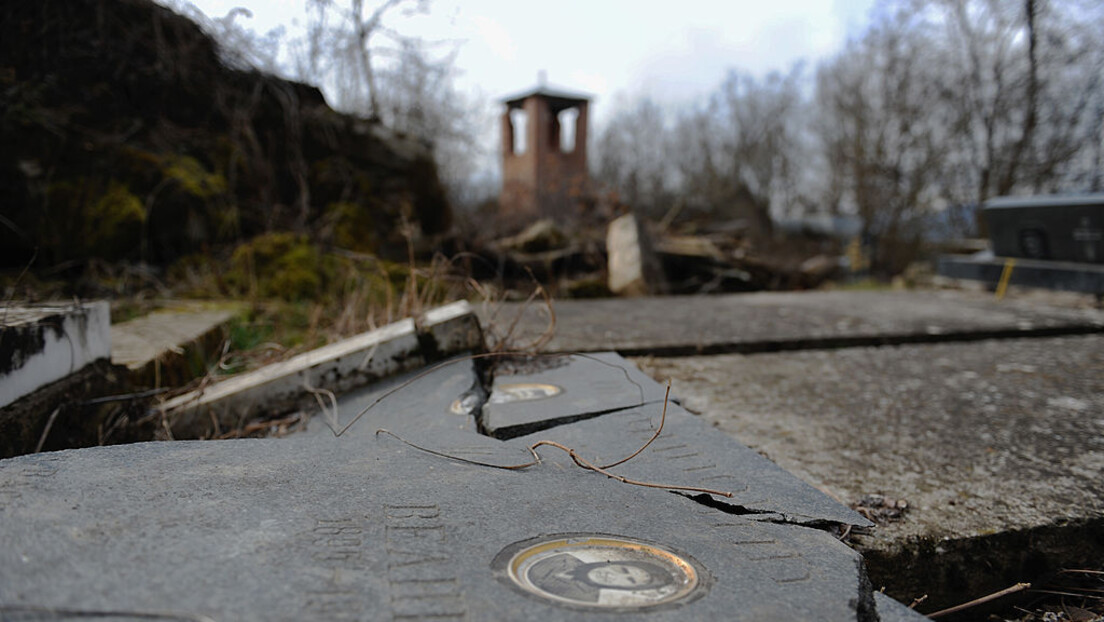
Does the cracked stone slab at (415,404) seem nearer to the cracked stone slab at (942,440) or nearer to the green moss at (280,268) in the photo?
the cracked stone slab at (942,440)

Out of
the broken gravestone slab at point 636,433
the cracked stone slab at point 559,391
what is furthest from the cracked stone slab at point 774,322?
the broken gravestone slab at point 636,433

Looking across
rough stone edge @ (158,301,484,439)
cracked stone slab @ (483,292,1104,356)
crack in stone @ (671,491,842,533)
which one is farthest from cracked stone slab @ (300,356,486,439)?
crack in stone @ (671,491,842,533)

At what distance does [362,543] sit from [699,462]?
0.71m

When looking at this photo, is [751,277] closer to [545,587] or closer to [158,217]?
[158,217]

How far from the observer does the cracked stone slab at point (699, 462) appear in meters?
1.13

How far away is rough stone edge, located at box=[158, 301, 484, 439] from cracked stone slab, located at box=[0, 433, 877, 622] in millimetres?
Result: 744

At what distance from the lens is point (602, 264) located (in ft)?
18.4

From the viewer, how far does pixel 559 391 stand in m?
1.85

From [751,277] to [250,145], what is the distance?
4.24 meters

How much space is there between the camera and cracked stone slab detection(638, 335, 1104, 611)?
3.80ft

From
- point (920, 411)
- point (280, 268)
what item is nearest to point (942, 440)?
point (920, 411)

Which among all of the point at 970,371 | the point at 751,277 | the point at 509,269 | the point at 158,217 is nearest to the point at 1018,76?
the point at 751,277

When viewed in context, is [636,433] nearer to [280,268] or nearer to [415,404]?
[415,404]

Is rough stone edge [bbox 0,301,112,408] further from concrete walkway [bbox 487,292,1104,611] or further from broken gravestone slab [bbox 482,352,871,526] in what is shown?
concrete walkway [bbox 487,292,1104,611]
